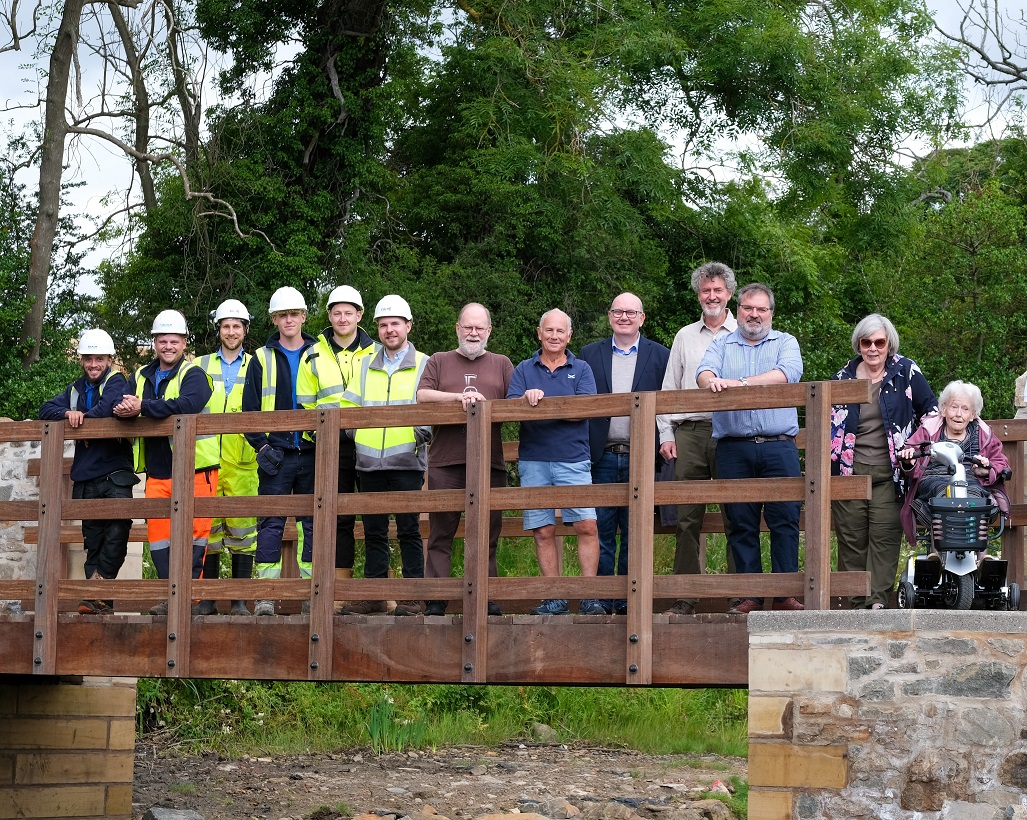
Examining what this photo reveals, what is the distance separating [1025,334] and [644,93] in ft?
22.3

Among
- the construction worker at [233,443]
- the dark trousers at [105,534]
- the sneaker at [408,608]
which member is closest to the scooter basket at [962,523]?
the sneaker at [408,608]

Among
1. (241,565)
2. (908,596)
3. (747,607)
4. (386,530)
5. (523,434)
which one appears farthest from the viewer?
(241,565)

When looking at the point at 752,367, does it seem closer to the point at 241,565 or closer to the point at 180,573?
the point at 180,573

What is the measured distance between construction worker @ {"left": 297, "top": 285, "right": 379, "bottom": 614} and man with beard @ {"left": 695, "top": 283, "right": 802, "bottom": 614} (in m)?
1.99

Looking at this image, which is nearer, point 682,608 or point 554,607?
point 682,608

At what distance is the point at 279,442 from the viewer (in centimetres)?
820

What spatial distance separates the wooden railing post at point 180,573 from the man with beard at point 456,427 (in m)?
1.30

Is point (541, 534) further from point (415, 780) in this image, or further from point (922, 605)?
point (415, 780)

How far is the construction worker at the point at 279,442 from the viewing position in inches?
320

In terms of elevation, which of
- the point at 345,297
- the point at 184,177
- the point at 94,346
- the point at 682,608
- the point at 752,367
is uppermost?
the point at 184,177

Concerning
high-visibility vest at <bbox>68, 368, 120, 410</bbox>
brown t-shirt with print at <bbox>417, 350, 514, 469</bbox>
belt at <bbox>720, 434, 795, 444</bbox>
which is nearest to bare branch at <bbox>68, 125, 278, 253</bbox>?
high-visibility vest at <bbox>68, 368, 120, 410</bbox>

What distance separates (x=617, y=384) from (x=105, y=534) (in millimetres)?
3088

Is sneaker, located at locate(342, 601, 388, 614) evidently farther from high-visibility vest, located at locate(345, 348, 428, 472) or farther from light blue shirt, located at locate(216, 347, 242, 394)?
light blue shirt, located at locate(216, 347, 242, 394)

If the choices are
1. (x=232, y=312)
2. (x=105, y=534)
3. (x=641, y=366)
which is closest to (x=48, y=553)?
(x=105, y=534)
